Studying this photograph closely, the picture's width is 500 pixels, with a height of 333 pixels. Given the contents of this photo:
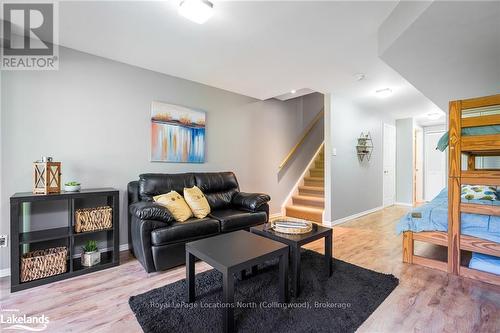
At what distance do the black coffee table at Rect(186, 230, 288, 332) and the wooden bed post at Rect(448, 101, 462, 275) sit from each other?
1780 mm

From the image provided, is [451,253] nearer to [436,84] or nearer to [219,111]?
[436,84]

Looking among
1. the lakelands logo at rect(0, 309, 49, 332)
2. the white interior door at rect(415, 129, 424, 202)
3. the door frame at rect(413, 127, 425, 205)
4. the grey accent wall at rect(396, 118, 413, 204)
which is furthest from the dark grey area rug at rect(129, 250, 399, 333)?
the white interior door at rect(415, 129, 424, 202)

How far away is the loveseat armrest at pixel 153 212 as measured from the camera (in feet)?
7.46

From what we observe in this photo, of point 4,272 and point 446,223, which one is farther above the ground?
point 446,223

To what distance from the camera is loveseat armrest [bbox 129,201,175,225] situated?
2.27 m

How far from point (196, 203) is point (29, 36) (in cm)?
238

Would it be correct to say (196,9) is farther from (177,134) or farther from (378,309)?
(378,309)

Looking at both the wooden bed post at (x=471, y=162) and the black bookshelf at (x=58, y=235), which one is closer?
the black bookshelf at (x=58, y=235)

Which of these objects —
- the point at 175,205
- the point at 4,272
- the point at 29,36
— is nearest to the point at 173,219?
the point at 175,205

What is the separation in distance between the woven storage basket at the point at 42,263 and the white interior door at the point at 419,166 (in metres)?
7.72

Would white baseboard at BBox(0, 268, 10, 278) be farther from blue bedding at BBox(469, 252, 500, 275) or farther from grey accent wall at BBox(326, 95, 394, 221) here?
blue bedding at BBox(469, 252, 500, 275)

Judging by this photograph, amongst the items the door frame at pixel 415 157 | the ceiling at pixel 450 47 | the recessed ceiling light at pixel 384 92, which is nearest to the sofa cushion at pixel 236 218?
the ceiling at pixel 450 47

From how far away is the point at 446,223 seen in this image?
7.89ft

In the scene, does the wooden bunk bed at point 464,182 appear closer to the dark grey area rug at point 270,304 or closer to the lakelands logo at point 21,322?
the dark grey area rug at point 270,304
